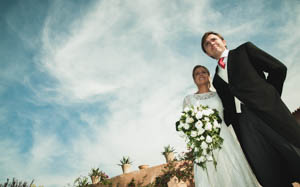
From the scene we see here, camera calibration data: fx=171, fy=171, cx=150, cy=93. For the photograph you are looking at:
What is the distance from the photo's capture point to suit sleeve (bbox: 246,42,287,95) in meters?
2.30

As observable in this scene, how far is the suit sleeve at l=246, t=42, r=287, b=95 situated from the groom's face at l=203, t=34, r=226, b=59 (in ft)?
1.78

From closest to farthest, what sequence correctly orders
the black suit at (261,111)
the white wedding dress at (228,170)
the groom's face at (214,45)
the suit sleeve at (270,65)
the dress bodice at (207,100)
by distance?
1. the black suit at (261,111)
2. the suit sleeve at (270,65)
3. the white wedding dress at (228,170)
4. the groom's face at (214,45)
5. the dress bodice at (207,100)

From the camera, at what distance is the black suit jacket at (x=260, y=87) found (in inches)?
78.0

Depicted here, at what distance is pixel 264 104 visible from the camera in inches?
83.0

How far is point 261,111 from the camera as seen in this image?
6.96 ft

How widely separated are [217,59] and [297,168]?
1.94 metres

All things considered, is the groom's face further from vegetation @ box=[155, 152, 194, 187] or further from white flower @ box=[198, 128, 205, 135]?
vegetation @ box=[155, 152, 194, 187]

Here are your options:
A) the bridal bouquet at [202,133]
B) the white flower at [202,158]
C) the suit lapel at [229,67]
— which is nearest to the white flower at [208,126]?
the bridal bouquet at [202,133]

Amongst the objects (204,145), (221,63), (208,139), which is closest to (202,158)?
(204,145)

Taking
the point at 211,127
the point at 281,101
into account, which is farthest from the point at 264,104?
the point at 211,127

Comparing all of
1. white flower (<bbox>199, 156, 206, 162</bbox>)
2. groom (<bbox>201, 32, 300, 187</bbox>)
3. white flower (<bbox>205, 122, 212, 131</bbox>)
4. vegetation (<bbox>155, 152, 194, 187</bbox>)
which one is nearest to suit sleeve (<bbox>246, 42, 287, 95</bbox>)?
groom (<bbox>201, 32, 300, 187</bbox>)

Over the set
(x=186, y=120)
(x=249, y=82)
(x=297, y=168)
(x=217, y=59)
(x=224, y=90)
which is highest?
(x=217, y=59)

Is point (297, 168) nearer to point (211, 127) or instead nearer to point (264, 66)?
point (211, 127)

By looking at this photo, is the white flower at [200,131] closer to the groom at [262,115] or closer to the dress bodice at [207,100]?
the groom at [262,115]
